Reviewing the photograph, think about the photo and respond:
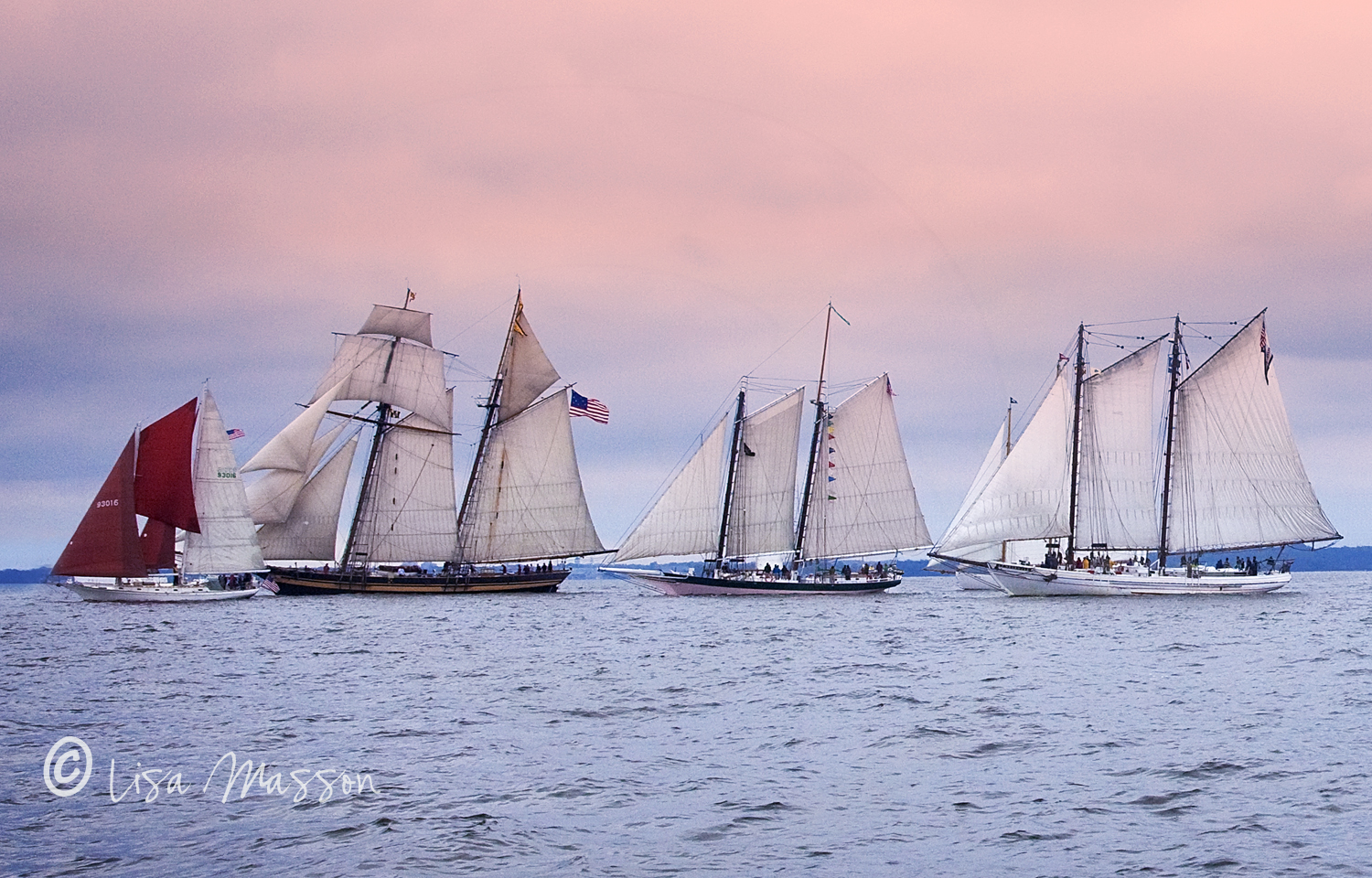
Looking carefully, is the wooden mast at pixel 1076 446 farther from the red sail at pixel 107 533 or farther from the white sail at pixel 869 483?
the red sail at pixel 107 533

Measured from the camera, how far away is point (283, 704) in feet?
117

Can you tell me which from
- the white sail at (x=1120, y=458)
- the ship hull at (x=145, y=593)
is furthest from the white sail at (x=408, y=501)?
the white sail at (x=1120, y=458)

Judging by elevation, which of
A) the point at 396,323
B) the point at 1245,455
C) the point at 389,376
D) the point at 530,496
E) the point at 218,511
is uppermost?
the point at 396,323

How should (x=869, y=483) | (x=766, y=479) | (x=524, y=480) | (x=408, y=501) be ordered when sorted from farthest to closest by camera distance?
(x=408, y=501) → (x=524, y=480) → (x=766, y=479) → (x=869, y=483)

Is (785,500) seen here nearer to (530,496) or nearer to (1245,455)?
(530,496)

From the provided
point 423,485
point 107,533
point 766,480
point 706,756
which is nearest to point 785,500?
point 766,480

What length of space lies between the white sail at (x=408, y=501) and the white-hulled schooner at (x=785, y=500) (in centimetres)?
1665

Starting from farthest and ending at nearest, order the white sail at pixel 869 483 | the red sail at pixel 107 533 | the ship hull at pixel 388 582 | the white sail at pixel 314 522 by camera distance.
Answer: the ship hull at pixel 388 582
the white sail at pixel 314 522
the white sail at pixel 869 483
the red sail at pixel 107 533

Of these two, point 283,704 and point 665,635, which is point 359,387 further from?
point 283,704

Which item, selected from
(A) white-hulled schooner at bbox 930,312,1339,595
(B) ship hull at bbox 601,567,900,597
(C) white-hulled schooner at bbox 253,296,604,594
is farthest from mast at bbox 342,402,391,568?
(A) white-hulled schooner at bbox 930,312,1339,595

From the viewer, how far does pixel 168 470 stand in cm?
8775

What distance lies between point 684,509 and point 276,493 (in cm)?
3135

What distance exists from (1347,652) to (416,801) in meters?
40.9

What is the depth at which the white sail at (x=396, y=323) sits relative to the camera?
369 ft
